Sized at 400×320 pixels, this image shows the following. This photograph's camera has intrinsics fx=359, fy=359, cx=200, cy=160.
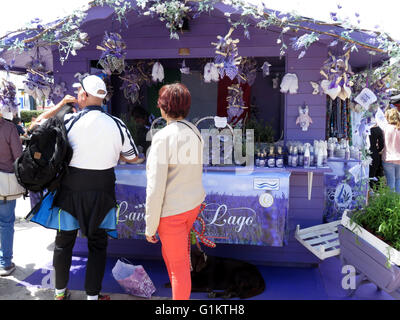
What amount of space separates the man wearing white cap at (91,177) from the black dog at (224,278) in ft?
3.19

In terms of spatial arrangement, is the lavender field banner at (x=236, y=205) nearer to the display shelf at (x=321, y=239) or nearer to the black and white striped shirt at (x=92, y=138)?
the display shelf at (x=321, y=239)

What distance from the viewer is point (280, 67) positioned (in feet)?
21.0

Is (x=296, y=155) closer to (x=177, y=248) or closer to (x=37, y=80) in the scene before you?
(x=177, y=248)

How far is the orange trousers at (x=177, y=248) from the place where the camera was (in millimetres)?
2271

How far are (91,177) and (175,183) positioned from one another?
0.76m

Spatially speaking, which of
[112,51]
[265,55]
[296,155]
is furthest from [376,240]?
[112,51]

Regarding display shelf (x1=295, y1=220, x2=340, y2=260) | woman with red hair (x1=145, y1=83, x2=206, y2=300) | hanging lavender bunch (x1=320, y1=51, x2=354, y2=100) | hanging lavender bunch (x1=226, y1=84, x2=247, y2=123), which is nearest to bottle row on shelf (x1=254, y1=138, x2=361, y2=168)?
hanging lavender bunch (x1=320, y1=51, x2=354, y2=100)

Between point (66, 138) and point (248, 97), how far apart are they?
4.58 m

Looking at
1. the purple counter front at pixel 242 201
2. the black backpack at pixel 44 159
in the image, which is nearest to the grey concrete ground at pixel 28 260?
the purple counter front at pixel 242 201

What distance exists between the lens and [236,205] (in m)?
3.50

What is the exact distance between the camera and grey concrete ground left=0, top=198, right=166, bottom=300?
3.25 meters

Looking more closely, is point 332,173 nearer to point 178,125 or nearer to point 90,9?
point 178,125
